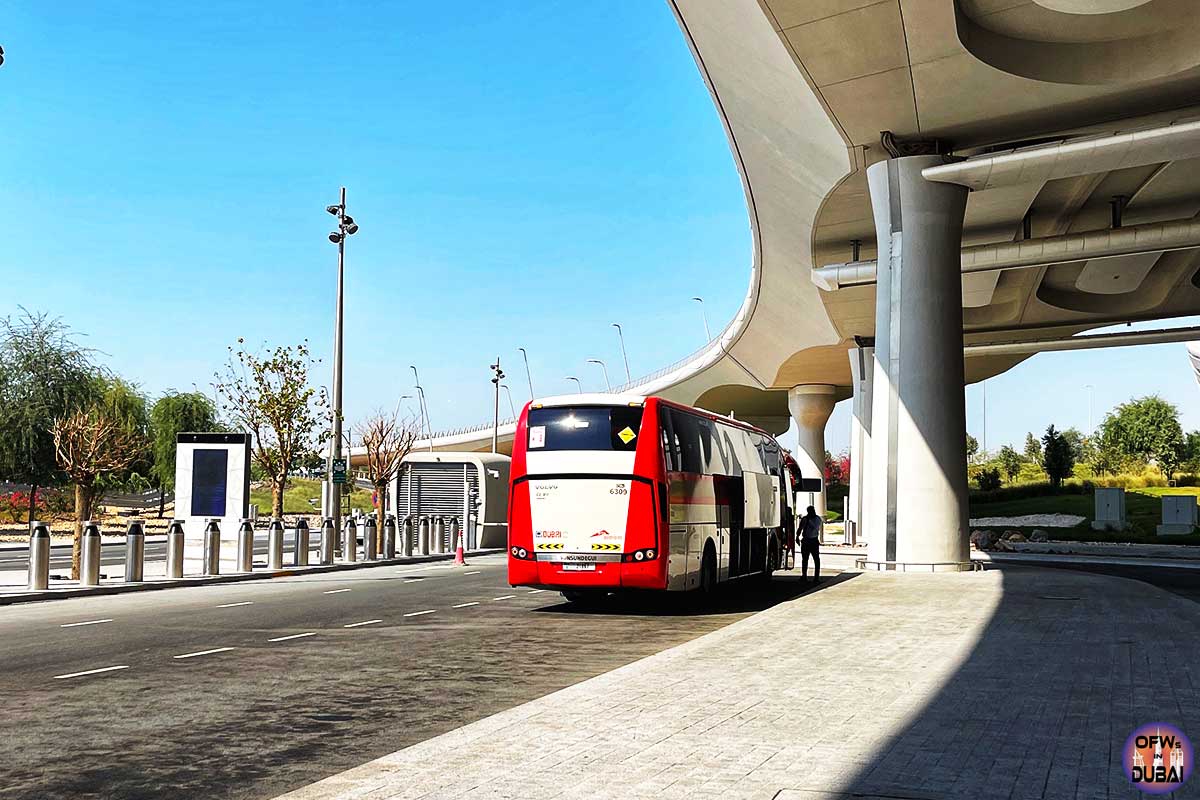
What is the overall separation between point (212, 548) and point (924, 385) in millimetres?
16170

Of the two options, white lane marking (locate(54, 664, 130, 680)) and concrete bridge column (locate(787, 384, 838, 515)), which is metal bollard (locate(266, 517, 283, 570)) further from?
concrete bridge column (locate(787, 384, 838, 515))

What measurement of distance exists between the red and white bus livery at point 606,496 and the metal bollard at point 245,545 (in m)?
9.11

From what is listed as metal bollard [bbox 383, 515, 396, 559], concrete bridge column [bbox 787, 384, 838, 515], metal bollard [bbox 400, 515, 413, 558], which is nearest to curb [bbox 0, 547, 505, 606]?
metal bollard [bbox 383, 515, 396, 559]

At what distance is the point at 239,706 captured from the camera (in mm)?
8641

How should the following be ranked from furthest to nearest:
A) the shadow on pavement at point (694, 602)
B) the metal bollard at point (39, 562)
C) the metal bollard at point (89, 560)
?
the metal bollard at point (89, 560)
the metal bollard at point (39, 562)
the shadow on pavement at point (694, 602)

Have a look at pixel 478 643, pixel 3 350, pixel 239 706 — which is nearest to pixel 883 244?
pixel 478 643

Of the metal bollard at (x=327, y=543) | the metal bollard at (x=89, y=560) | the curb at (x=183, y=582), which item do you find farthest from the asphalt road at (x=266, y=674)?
the metal bollard at (x=327, y=543)

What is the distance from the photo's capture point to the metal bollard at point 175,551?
865 inches

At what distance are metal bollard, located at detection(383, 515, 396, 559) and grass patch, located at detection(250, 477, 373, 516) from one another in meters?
49.7

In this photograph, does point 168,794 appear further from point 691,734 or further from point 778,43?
point 778,43

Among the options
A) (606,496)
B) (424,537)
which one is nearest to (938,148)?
(606,496)

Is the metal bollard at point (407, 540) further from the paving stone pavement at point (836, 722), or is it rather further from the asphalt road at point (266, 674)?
the paving stone pavement at point (836, 722)

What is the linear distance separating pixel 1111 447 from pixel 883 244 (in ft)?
318

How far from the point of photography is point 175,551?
72.0 ft
